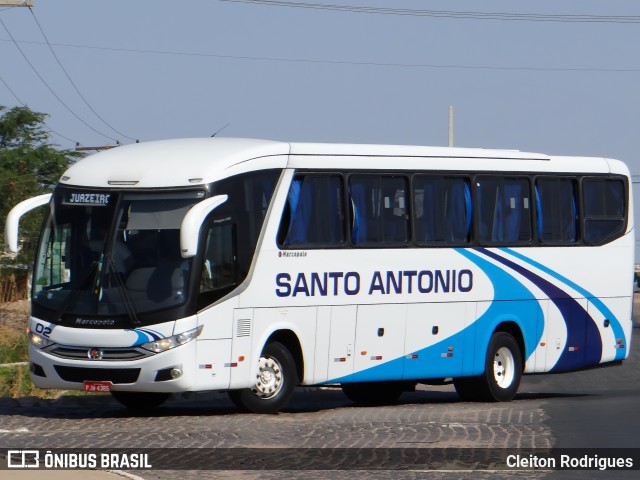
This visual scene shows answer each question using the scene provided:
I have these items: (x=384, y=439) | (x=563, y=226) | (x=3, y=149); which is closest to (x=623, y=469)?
(x=384, y=439)

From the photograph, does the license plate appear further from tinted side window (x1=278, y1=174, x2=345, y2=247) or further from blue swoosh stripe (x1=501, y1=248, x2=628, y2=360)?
blue swoosh stripe (x1=501, y1=248, x2=628, y2=360)

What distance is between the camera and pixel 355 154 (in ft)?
64.6

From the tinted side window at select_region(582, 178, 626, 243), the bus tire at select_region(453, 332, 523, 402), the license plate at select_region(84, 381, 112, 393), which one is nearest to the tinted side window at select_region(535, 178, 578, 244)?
the tinted side window at select_region(582, 178, 626, 243)

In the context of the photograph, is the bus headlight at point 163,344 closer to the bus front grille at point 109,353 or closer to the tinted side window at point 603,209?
the bus front grille at point 109,353

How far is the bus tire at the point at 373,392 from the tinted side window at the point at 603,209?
3873 mm

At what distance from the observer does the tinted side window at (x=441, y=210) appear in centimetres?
2048

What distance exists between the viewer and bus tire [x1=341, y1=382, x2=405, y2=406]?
22125 mm

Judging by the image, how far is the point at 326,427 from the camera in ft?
54.4

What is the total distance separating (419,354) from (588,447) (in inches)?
233

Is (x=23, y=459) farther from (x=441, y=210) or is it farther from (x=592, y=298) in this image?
(x=592, y=298)

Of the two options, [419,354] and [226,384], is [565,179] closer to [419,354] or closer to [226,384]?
[419,354]

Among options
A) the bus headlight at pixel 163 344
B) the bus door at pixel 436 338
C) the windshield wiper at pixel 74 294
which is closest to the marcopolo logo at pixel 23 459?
the bus headlight at pixel 163 344

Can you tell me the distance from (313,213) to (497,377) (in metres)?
4.54

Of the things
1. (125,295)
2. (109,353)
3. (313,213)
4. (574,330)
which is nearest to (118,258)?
(125,295)
